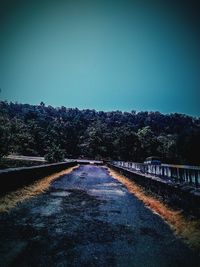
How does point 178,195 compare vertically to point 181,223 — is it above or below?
above

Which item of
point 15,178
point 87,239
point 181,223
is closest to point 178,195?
point 181,223

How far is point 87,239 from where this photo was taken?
18.5 ft

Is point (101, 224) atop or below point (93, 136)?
below

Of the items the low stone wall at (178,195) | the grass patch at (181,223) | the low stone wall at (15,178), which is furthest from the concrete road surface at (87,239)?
the low stone wall at (15,178)

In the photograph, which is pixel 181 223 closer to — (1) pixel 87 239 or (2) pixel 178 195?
(2) pixel 178 195

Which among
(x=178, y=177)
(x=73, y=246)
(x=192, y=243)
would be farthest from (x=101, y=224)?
(x=178, y=177)

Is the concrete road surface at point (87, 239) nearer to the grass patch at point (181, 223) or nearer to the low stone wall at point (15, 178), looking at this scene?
the grass patch at point (181, 223)

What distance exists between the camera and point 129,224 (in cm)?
711

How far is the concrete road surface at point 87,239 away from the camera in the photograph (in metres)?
4.49

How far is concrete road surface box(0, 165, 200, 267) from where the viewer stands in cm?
449

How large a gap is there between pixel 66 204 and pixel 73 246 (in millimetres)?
4525

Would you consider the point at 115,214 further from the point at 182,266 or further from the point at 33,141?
the point at 33,141

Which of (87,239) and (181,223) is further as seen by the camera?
(181,223)

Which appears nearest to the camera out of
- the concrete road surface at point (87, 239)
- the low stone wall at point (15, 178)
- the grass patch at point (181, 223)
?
the concrete road surface at point (87, 239)
